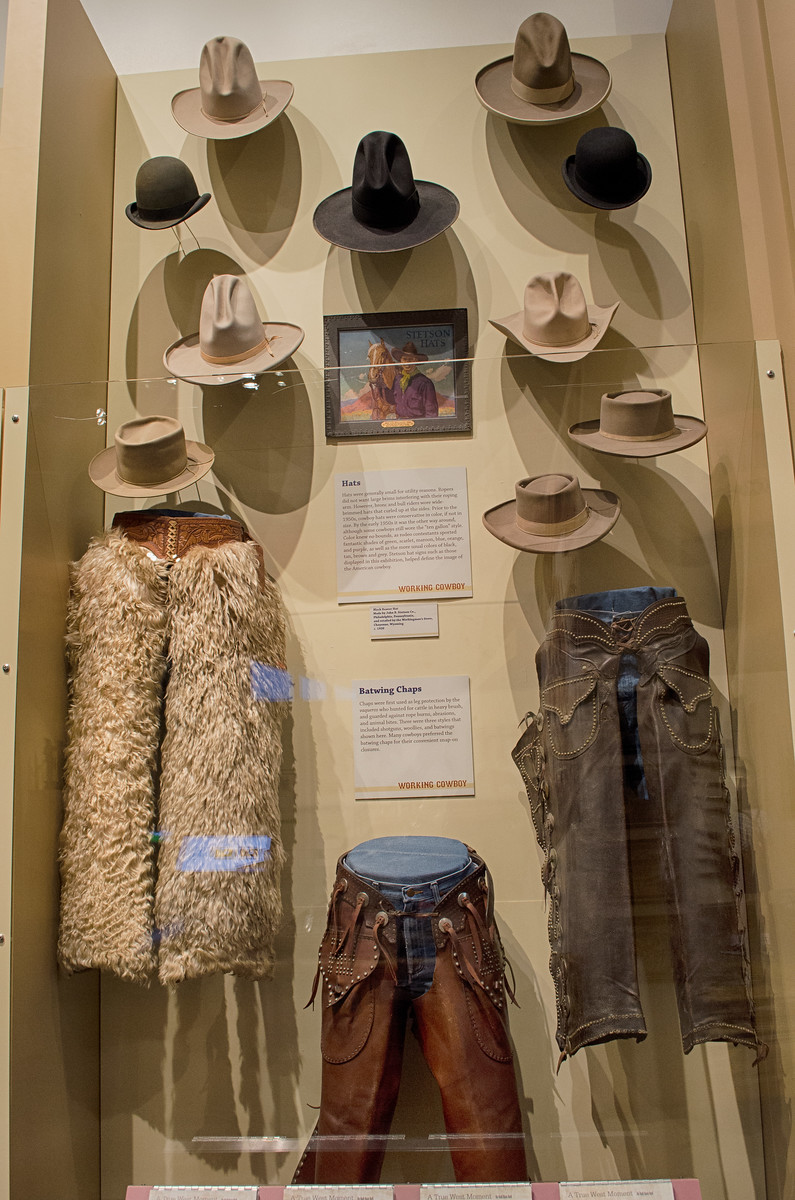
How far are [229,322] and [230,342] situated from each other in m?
0.04

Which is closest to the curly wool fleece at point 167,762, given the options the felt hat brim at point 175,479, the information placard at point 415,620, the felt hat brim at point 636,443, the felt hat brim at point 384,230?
the felt hat brim at point 175,479

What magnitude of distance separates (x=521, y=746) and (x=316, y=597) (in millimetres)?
547

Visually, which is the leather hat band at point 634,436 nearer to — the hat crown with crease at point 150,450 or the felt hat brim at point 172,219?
the hat crown with crease at point 150,450

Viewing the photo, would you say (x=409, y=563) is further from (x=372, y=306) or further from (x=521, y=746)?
(x=372, y=306)

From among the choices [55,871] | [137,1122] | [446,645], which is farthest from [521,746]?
[137,1122]

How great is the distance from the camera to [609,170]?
2.31 meters

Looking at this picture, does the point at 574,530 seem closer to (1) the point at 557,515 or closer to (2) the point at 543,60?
(1) the point at 557,515

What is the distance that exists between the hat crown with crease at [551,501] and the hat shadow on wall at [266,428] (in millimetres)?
470

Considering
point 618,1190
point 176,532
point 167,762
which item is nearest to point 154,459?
point 176,532

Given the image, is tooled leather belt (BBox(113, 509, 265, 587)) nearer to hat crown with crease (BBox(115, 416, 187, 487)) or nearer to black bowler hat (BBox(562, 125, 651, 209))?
hat crown with crease (BBox(115, 416, 187, 487))

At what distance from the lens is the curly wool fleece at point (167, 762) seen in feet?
5.93

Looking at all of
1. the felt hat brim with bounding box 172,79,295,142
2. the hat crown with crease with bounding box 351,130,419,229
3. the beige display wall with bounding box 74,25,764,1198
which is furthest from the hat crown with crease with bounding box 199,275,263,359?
the felt hat brim with bounding box 172,79,295,142

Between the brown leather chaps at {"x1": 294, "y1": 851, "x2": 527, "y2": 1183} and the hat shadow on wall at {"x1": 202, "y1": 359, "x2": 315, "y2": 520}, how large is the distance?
88cm

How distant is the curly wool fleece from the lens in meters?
1.81
